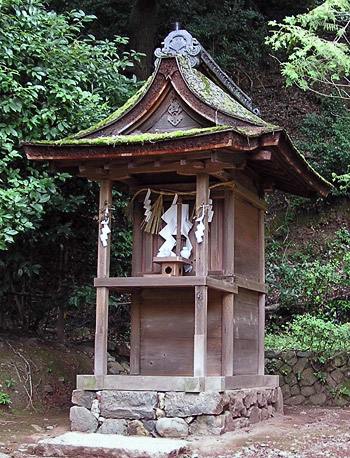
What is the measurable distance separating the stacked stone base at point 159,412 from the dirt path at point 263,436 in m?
0.18

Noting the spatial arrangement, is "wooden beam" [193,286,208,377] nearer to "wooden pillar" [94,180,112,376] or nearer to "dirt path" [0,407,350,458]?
"dirt path" [0,407,350,458]

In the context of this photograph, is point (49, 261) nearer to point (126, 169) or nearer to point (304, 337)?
point (126, 169)

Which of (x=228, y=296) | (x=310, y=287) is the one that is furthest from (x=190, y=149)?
(x=310, y=287)

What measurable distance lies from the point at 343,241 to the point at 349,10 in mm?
6130

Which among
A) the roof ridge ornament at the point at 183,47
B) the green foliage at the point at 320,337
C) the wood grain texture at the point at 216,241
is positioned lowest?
the green foliage at the point at 320,337

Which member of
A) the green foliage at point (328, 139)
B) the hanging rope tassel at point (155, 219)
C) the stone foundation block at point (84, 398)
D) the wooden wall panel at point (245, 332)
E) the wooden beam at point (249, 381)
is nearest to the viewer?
the stone foundation block at point (84, 398)

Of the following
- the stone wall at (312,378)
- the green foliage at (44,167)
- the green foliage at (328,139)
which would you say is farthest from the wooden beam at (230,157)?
the green foliage at (328,139)

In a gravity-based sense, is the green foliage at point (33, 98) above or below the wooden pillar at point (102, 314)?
above

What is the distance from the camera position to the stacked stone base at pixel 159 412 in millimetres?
6711

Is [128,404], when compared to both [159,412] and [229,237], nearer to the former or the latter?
[159,412]

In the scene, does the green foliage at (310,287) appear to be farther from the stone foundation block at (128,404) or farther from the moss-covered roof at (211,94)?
the stone foundation block at (128,404)

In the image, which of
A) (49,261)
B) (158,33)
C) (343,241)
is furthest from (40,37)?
(158,33)

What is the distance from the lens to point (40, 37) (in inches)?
359

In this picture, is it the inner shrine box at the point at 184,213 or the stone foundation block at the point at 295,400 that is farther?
the stone foundation block at the point at 295,400
